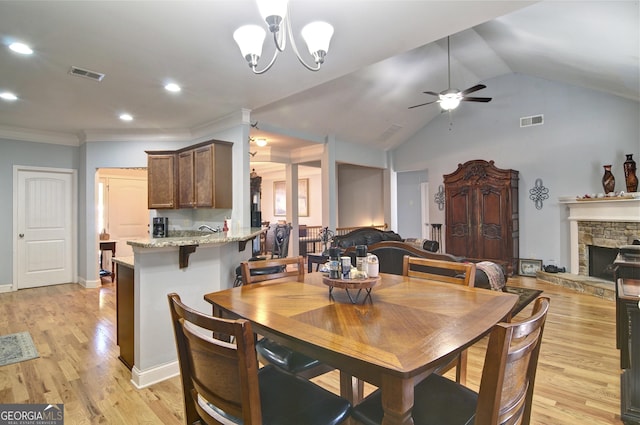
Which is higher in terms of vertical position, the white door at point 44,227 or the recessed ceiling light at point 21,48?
the recessed ceiling light at point 21,48

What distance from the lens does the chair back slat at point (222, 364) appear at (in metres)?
0.94

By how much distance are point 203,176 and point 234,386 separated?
163 inches

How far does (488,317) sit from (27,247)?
7.03 meters

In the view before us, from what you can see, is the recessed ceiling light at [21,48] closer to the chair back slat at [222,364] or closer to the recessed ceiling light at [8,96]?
the recessed ceiling light at [8,96]

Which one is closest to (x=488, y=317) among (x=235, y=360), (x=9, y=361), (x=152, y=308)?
(x=235, y=360)

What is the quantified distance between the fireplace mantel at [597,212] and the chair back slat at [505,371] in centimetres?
544

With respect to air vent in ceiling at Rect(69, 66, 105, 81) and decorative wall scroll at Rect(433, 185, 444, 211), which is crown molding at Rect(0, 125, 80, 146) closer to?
air vent in ceiling at Rect(69, 66, 105, 81)

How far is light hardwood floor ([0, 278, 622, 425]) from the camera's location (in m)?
2.12

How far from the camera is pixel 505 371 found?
935 mm

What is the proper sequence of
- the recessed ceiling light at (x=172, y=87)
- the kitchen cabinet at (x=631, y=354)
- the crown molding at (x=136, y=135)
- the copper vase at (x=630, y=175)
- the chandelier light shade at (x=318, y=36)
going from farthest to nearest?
the crown molding at (x=136, y=135)
the copper vase at (x=630, y=175)
the recessed ceiling light at (x=172, y=87)
the chandelier light shade at (x=318, y=36)
the kitchen cabinet at (x=631, y=354)

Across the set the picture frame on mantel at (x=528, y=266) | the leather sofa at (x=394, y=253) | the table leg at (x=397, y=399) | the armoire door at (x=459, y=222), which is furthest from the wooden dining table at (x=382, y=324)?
the picture frame on mantel at (x=528, y=266)

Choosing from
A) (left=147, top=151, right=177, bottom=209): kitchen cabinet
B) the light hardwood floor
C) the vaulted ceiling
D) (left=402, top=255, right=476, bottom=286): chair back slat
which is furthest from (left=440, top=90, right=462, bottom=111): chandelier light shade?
(left=147, top=151, right=177, bottom=209): kitchen cabinet

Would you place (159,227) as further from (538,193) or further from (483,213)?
(538,193)

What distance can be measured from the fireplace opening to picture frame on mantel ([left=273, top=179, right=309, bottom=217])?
23.8ft
